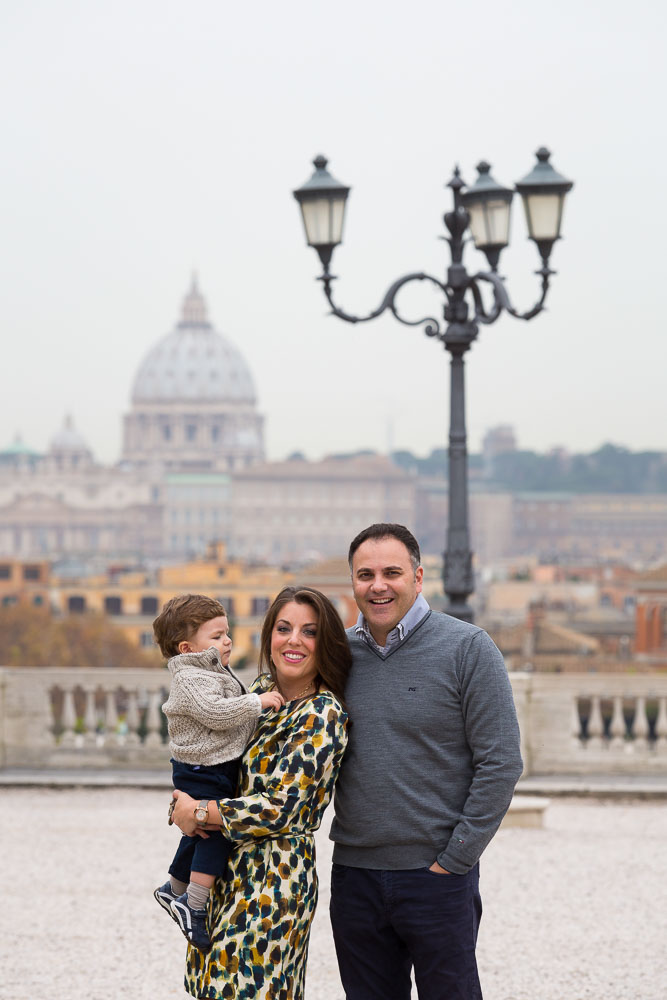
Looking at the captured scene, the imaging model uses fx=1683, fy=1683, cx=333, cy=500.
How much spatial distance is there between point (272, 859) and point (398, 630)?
0.41m

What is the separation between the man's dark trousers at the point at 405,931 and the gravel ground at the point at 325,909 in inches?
46.7

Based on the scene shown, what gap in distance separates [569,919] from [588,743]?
2795mm

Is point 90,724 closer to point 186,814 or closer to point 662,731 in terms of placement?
point 662,731

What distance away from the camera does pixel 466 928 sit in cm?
263

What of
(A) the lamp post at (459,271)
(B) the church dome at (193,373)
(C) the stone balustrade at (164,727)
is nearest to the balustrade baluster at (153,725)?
(C) the stone balustrade at (164,727)

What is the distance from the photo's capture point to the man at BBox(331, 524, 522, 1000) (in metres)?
2.62

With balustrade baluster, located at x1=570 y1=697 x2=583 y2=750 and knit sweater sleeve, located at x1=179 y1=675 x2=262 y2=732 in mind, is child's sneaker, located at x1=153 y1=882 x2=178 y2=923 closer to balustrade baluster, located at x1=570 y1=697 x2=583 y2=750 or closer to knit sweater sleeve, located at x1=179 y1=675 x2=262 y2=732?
knit sweater sleeve, located at x1=179 y1=675 x2=262 y2=732

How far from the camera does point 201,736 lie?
2.62 m

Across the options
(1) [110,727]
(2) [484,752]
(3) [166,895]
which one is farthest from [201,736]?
→ (1) [110,727]

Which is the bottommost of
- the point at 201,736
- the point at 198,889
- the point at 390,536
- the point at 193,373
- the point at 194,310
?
the point at 198,889

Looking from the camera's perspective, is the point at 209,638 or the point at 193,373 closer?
the point at 209,638

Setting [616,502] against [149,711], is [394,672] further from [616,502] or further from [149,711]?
[616,502]

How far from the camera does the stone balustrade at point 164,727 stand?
728 cm

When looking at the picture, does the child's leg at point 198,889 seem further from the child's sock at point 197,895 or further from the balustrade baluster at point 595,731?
the balustrade baluster at point 595,731
